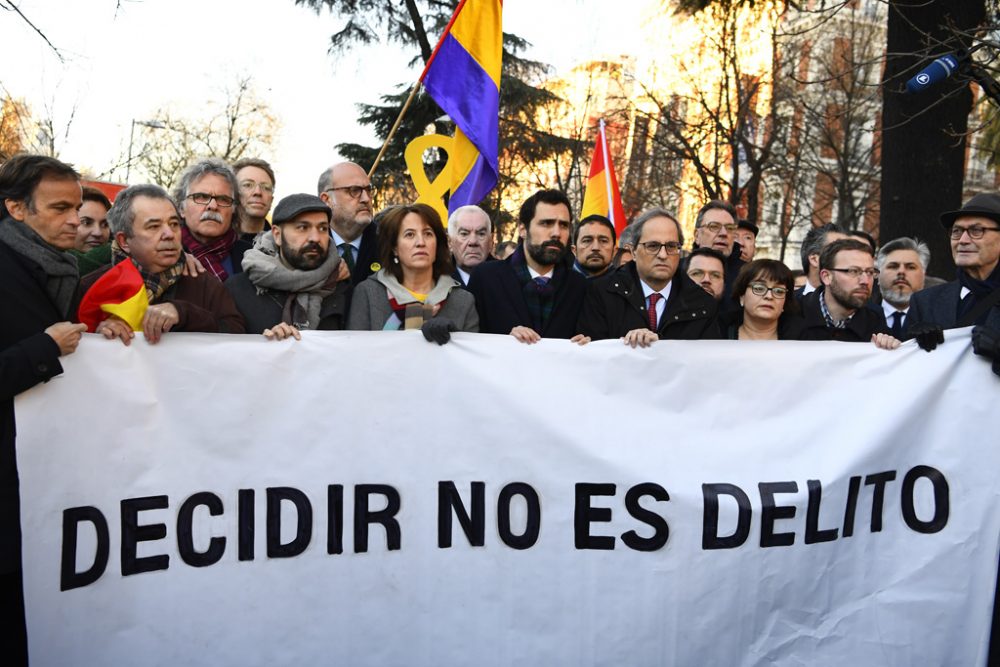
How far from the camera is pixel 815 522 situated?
401 centimetres

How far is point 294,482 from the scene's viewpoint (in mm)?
3816

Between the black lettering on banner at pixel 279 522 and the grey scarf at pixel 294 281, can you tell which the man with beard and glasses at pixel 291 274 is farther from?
the black lettering on banner at pixel 279 522

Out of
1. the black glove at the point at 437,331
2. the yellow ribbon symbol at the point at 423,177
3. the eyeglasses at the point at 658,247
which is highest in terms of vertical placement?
the yellow ribbon symbol at the point at 423,177

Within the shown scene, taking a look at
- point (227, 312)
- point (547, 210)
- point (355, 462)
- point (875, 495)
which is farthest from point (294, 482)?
point (875, 495)

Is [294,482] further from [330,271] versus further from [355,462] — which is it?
[330,271]

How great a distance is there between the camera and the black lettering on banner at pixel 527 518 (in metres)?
3.91

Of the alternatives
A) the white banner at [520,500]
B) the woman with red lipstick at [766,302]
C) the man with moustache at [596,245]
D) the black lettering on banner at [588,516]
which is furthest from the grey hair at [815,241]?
the black lettering on banner at [588,516]

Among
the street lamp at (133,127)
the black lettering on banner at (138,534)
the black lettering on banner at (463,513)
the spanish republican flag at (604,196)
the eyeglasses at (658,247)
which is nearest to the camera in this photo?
the black lettering on banner at (138,534)

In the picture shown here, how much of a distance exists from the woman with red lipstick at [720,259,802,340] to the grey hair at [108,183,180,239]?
2558 millimetres

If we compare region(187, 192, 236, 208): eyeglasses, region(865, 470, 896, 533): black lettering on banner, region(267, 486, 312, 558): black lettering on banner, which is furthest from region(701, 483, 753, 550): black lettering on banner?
region(187, 192, 236, 208): eyeglasses

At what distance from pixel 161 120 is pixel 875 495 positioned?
36795 mm

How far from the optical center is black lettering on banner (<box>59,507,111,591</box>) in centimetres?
348

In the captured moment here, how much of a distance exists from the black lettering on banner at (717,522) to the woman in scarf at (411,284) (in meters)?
1.24

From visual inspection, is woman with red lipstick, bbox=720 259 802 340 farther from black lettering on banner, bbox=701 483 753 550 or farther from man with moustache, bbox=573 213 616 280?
man with moustache, bbox=573 213 616 280
